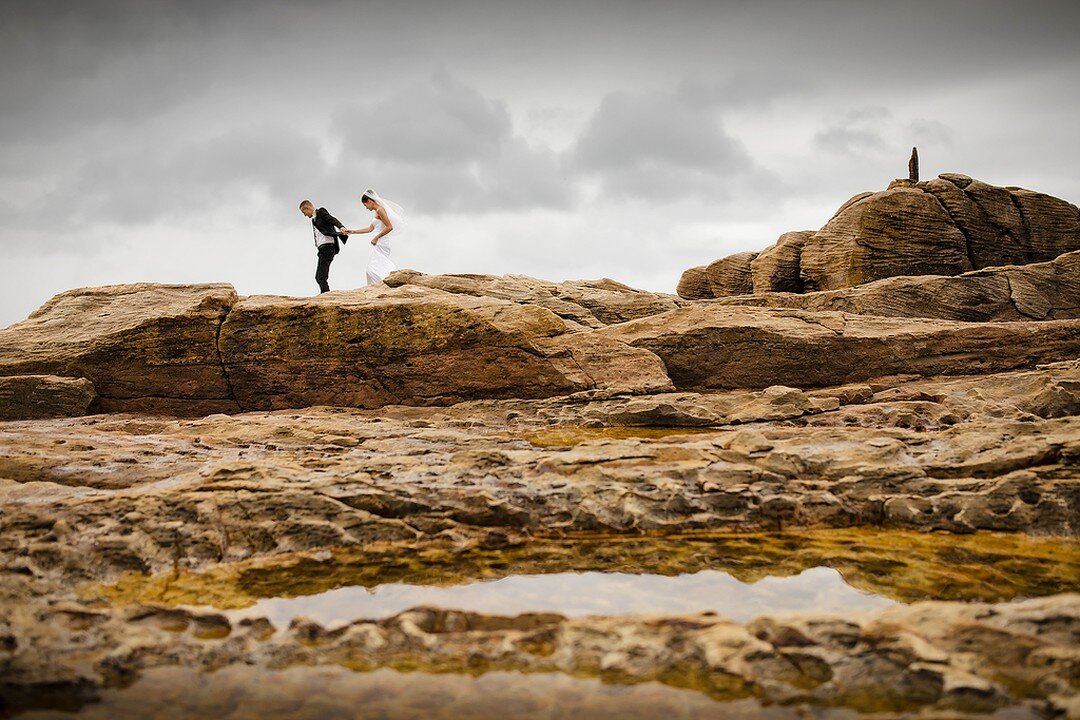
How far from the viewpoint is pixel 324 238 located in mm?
22734

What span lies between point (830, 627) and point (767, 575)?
1938mm

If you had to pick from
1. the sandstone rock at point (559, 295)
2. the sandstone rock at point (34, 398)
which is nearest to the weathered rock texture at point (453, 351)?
the sandstone rock at point (34, 398)

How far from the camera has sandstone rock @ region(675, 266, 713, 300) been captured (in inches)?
1524

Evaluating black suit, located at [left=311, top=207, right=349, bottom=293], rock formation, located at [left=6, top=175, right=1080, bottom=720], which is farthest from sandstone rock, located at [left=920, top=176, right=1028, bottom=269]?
black suit, located at [left=311, top=207, right=349, bottom=293]

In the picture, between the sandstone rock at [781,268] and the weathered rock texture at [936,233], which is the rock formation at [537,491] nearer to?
the weathered rock texture at [936,233]

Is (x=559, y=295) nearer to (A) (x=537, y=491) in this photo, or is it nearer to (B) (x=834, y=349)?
(B) (x=834, y=349)

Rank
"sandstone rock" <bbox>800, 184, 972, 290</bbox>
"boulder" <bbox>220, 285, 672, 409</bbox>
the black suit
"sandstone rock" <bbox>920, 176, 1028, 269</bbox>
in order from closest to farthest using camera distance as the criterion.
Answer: "boulder" <bbox>220, 285, 672, 409</bbox>
the black suit
"sandstone rock" <bbox>800, 184, 972, 290</bbox>
"sandstone rock" <bbox>920, 176, 1028, 269</bbox>

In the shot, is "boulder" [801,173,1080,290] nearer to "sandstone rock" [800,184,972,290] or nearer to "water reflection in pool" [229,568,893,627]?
"sandstone rock" [800,184,972,290]

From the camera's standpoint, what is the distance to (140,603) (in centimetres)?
740

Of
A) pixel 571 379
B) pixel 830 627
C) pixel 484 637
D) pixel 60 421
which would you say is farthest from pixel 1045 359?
pixel 60 421

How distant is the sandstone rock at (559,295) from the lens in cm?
2070

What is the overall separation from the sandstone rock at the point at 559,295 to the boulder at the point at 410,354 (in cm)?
288

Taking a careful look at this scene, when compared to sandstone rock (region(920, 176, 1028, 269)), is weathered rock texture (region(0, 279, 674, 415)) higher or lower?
lower

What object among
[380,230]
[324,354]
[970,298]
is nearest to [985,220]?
[970,298]
